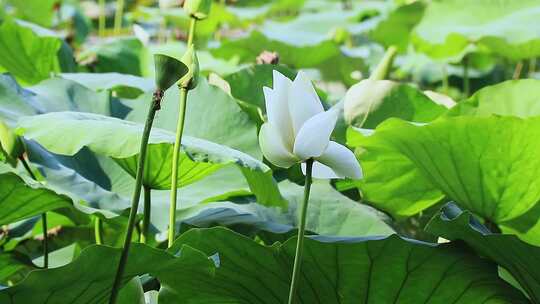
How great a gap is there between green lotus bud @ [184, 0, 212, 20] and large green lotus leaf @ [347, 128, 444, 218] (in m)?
0.33

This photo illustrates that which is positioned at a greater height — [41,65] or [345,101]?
[345,101]

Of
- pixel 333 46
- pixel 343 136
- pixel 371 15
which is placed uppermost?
pixel 343 136

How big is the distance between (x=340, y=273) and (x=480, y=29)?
1.24 meters

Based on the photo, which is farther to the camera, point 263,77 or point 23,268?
point 263,77

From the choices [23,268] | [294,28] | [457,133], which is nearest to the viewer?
[457,133]

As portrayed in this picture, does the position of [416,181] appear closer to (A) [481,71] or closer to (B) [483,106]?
(B) [483,106]

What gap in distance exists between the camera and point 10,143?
125 cm

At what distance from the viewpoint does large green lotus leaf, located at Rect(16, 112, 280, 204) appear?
1.11 m

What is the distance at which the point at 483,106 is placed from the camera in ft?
4.89

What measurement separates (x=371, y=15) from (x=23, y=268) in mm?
2266

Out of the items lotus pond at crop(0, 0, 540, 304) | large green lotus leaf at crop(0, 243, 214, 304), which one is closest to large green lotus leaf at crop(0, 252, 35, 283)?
lotus pond at crop(0, 0, 540, 304)

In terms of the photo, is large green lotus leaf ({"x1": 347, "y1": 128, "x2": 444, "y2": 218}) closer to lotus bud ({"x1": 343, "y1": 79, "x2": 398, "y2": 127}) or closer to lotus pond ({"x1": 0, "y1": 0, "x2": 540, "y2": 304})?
lotus pond ({"x1": 0, "y1": 0, "x2": 540, "y2": 304})

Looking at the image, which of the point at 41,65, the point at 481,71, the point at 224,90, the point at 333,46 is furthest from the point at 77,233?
the point at 481,71

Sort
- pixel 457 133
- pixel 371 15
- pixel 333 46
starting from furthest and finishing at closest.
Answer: pixel 371 15 < pixel 333 46 < pixel 457 133
